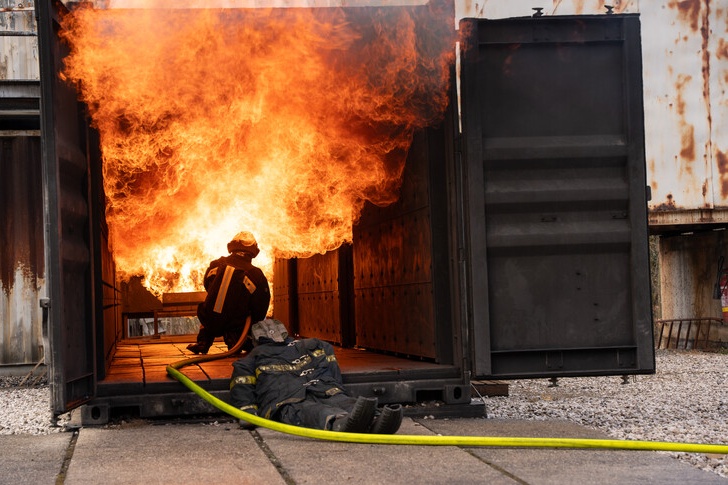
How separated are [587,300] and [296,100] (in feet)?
12.3

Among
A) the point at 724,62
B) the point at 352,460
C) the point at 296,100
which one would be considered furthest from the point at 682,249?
the point at 352,460

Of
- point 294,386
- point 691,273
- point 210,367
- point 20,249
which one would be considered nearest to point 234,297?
point 210,367

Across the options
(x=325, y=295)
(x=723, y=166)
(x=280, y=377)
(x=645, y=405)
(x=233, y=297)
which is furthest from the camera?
(x=723, y=166)

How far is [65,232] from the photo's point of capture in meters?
6.22

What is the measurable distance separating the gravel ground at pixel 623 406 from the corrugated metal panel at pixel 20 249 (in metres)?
0.61

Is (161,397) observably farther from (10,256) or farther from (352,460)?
(10,256)

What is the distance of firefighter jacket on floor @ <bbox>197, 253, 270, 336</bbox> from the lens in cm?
1021

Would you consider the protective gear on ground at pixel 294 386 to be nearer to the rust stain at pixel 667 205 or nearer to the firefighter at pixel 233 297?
the firefighter at pixel 233 297

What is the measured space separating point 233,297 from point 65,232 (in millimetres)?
4135

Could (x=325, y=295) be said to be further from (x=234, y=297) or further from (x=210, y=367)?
(x=210, y=367)

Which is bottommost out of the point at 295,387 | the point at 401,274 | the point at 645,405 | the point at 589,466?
the point at 645,405

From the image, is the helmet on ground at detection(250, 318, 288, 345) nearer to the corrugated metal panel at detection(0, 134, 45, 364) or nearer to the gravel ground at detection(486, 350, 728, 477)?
the gravel ground at detection(486, 350, 728, 477)

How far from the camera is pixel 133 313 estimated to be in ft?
57.6

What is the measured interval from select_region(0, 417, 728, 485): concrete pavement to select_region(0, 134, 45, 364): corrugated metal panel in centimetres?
666
